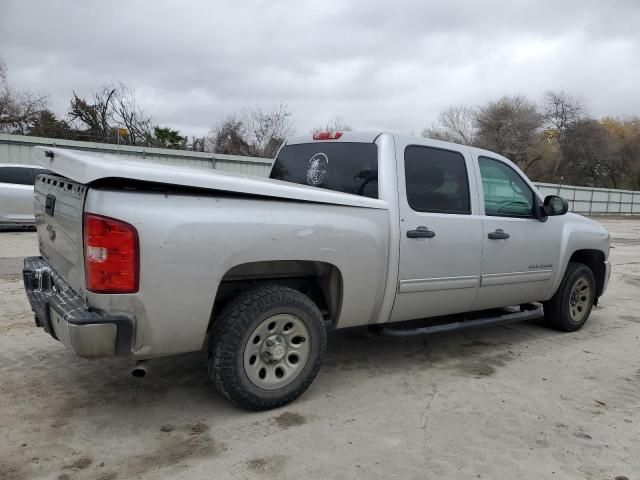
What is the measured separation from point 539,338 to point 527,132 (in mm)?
46478

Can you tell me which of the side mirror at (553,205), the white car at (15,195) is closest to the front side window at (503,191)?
the side mirror at (553,205)

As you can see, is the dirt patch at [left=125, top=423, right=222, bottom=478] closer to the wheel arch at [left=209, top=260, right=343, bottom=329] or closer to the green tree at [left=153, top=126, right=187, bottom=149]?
the wheel arch at [left=209, top=260, right=343, bottom=329]

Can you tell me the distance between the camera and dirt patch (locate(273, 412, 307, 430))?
328 cm

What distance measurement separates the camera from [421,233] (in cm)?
396

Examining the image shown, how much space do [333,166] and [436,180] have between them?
84 centimetres

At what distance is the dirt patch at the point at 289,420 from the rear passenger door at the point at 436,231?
109 cm

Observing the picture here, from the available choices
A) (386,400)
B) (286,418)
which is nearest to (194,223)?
(286,418)

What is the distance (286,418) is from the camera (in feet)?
11.0

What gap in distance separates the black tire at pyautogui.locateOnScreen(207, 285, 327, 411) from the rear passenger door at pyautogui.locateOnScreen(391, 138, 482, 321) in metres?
0.89

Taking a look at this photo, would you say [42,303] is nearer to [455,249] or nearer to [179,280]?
[179,280]

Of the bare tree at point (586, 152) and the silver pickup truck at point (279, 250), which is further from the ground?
the bare tree at point (586, 152)

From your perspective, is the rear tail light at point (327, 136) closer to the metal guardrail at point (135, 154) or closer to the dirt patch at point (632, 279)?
the dirt patch at point (632, 279)

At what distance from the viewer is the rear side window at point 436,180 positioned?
160 inches

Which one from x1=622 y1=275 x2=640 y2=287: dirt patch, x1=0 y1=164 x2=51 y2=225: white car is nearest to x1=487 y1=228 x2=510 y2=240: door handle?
x1=622 y1=275 x2=640 y2=287: dirt patch
